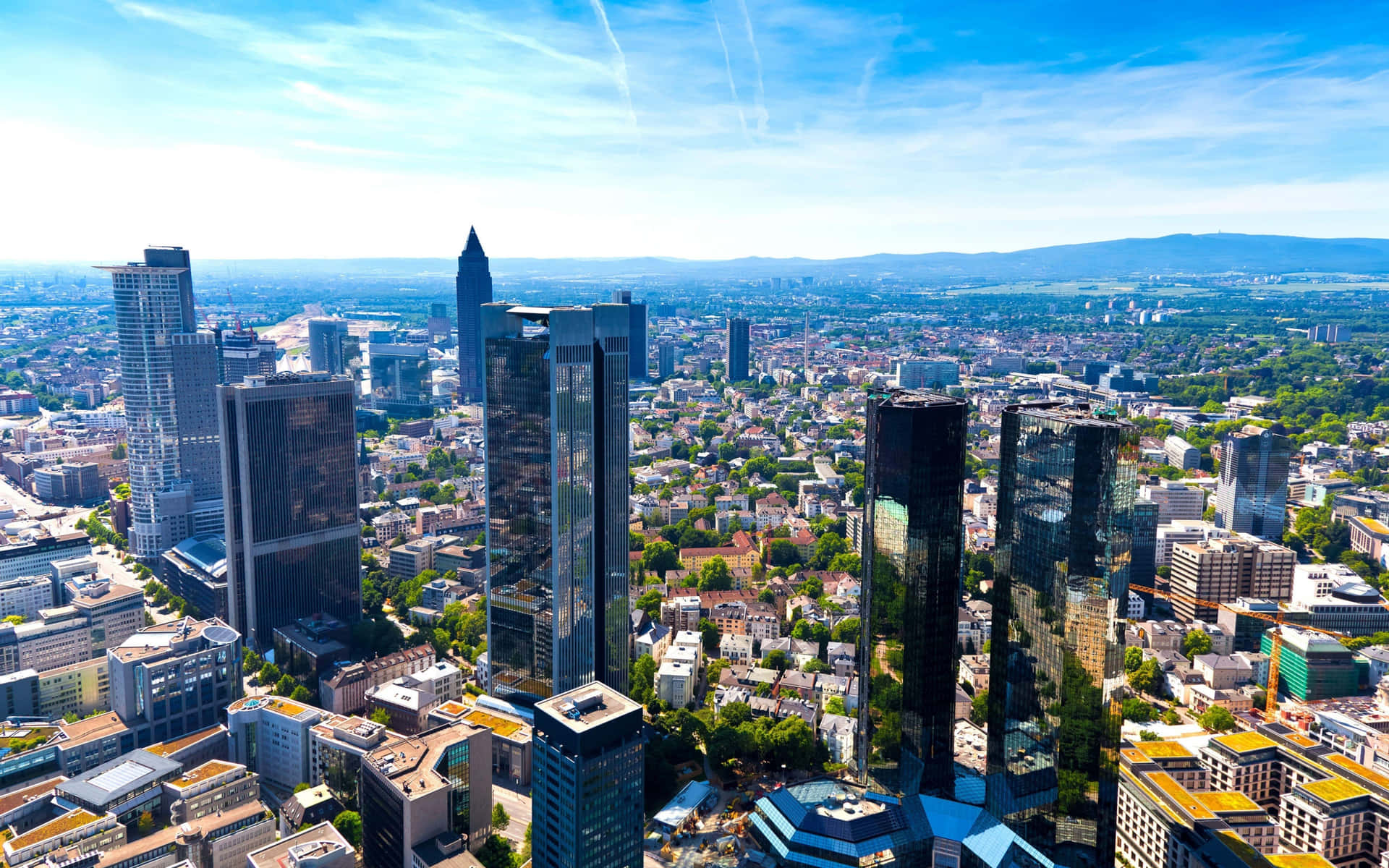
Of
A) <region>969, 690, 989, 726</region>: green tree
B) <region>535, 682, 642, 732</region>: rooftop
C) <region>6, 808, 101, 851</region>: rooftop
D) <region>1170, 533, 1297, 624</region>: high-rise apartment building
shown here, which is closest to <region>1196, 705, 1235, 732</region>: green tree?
<region>969, 690, 989, 726</region>: green tree

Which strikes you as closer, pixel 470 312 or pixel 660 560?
pixel 660 560

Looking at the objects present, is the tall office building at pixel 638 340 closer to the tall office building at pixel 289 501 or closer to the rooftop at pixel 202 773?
the tall office building at pixel 289 501

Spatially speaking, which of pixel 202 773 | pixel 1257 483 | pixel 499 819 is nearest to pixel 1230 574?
pixel 1257 483

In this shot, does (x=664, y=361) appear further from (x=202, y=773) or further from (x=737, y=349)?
(x=202, y=773)

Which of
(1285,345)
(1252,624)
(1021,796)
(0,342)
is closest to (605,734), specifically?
(1021,796)

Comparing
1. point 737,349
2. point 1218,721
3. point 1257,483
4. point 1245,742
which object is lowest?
point 1218,721

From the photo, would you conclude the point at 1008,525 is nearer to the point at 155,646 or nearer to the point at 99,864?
the point at 99,864

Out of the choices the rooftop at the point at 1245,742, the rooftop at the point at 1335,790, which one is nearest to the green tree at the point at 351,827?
the rooftop at the point at 1245,742

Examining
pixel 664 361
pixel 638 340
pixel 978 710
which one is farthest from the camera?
pixel 664 361
